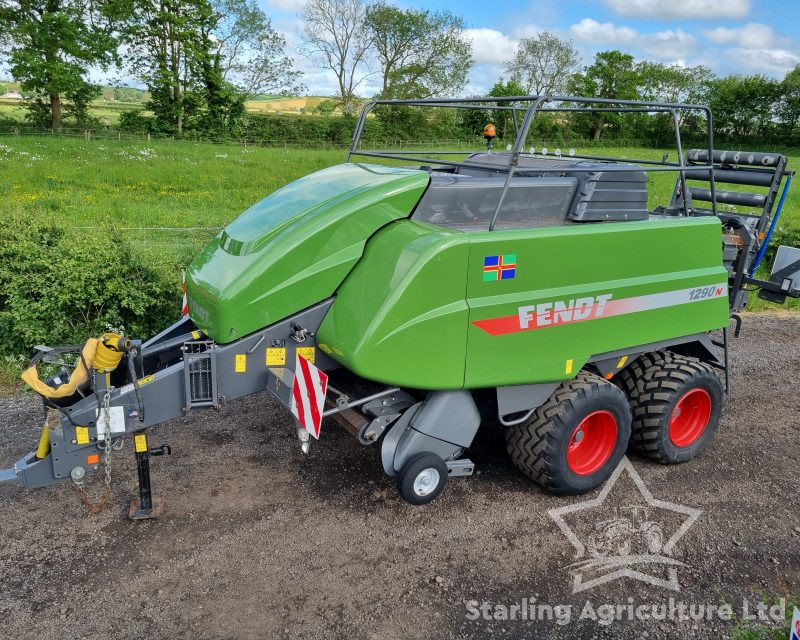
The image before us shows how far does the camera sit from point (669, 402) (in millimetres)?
4895

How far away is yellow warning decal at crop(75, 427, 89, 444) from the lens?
3703 mm

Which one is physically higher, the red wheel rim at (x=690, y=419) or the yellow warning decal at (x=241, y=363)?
the yellow warning decal at (x=241, y=363)

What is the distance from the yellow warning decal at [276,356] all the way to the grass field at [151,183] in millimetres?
3678

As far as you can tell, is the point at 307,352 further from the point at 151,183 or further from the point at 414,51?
the point at 414,51

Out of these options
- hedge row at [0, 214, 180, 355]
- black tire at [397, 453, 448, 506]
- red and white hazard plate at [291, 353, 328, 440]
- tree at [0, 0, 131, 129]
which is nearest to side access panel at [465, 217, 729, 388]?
black tire at [397, 453, 448, 506]

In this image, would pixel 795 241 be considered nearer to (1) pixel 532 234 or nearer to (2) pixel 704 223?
(2) pixel 704 223

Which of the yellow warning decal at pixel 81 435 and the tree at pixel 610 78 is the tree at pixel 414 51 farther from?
the yellow warning decal at pixel 81 435

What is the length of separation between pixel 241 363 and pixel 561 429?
211cm

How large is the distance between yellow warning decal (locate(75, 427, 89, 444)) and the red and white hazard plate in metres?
1.16

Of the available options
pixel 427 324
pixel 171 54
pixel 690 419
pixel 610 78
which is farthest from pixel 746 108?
pixel 427 324

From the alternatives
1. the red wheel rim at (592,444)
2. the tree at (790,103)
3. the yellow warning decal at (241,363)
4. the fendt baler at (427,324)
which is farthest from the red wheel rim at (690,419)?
the tree at (790,103)

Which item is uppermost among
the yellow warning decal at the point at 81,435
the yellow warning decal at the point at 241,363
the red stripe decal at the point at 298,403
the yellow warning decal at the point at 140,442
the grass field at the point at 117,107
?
the grass field at the point at 117,107

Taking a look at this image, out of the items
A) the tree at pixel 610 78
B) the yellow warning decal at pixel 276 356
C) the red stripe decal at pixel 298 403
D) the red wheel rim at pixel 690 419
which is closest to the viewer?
the red stripe decal at pixel 298 403

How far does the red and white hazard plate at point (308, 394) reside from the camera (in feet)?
12.0
